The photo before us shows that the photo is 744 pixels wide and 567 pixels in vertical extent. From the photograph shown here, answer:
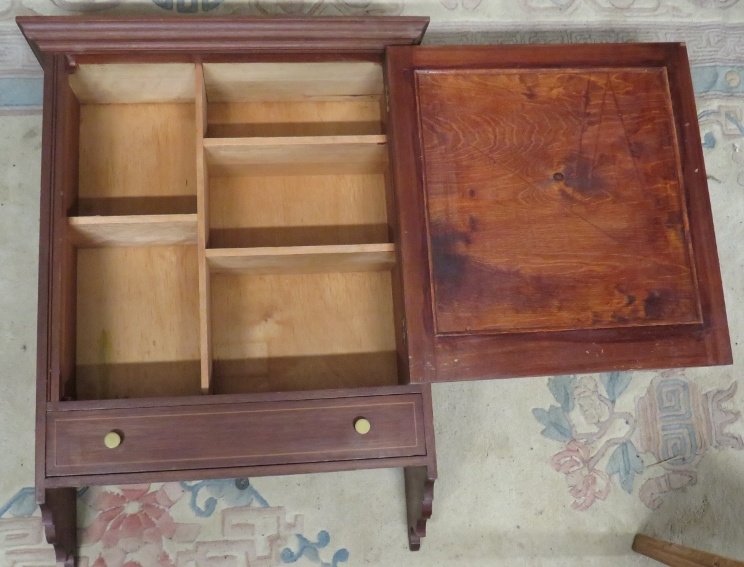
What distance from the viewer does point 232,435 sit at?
0.92 m

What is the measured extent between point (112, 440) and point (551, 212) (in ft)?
2.57

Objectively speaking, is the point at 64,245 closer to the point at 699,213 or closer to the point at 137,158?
the point at 137,158

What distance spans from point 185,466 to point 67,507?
315 millimetres

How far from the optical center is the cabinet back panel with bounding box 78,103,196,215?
111cm

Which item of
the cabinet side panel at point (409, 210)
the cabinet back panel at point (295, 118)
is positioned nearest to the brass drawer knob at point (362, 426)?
the cabinet side panel at point (409, 210)

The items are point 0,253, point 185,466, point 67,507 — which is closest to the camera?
point 185,466

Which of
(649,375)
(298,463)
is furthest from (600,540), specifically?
(298,463)

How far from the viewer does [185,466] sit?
0.91 meters

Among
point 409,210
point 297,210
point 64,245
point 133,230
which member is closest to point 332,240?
point 297,210

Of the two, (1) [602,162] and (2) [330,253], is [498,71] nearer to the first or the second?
(1) [602,162]

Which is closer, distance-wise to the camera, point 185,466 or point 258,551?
point 185,466

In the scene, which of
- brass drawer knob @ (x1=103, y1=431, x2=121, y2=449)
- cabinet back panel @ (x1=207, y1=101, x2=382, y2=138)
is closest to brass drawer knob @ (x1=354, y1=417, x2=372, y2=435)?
brass drawer knob @ (x1=103, y1=431, x2=121, y2=449)

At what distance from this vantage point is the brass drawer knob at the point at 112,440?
89 centimetres

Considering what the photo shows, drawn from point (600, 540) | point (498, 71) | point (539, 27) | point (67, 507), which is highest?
point (539, 27)
